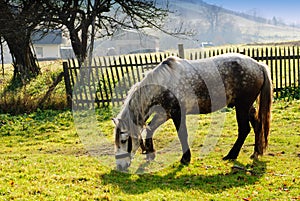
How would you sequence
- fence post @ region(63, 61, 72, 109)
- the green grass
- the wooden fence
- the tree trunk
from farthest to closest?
the tree trunk, fence post @ region(63, 61, 72, 109), the wooden fence, the green grass

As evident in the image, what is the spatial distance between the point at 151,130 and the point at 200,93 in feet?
3.56

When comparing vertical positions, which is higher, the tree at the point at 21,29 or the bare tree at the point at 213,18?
the bare tree at the point at 213,18

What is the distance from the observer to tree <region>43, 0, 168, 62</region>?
1616cm

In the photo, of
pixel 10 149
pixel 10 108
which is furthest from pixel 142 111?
pixel 10 108

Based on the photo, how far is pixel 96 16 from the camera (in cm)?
1684

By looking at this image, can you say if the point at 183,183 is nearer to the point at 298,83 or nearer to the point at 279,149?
the point at 279,149

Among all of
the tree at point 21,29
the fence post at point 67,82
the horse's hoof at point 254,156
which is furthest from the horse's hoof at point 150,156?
the tree at point 21,29

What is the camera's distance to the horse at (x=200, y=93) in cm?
633

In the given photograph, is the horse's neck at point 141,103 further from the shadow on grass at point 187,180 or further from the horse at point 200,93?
the shadow on grass at point 187,180

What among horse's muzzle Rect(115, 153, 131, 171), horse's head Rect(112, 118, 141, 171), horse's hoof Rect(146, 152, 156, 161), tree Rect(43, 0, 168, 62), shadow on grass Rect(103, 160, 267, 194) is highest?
tree Rect(43, 0, 168, 62)

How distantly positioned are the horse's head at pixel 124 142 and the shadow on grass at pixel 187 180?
20 centimetres

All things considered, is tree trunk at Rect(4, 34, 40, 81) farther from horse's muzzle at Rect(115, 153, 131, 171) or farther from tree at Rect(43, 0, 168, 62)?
horse's muzzle at Rect(115, 153, 131, 171)

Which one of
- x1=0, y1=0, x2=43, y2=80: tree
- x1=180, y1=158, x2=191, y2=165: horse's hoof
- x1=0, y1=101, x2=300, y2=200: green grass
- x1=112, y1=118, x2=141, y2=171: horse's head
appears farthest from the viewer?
x1=0, y1=0, x2=43, y2=80: tree

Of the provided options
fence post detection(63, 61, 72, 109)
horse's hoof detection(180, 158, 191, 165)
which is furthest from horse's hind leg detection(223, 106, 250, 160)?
fence post detection(63, 61, 72, 109)
